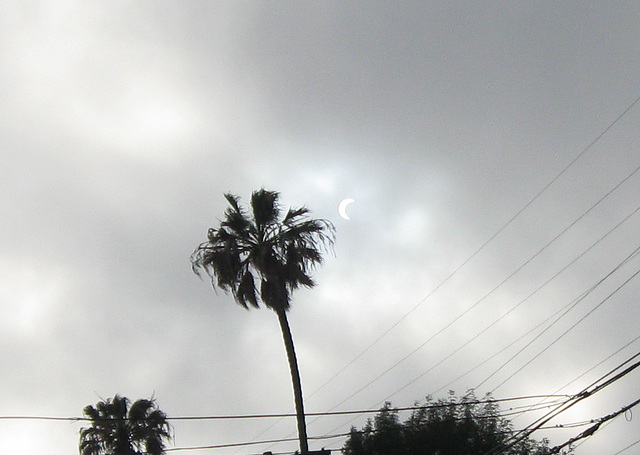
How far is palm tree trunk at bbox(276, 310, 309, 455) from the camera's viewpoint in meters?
26.5

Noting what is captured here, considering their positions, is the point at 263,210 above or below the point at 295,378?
above

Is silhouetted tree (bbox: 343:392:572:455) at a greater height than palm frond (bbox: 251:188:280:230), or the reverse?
palm frond (bbox: 251:188:280:230)

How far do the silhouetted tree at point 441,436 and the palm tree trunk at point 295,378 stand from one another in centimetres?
779

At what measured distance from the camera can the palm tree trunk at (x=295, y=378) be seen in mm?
26534

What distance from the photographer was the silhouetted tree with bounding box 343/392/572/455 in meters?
35.6

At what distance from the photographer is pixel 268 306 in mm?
30031

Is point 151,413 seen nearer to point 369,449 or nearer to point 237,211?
point 369,449

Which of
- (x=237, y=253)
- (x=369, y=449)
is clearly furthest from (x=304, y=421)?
(x=369, y=449)

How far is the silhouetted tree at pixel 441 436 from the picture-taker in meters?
35.6

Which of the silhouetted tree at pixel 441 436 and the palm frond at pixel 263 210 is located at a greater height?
the palm frond at pixel 263 210

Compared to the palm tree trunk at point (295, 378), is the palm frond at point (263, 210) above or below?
above

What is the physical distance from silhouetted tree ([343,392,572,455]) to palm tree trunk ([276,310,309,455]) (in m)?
7.79

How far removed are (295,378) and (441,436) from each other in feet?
34.1

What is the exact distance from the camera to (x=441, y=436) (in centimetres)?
3578
